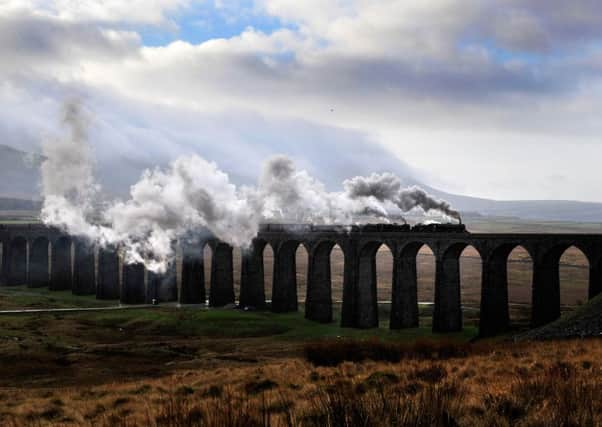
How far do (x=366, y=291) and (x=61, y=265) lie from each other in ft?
183

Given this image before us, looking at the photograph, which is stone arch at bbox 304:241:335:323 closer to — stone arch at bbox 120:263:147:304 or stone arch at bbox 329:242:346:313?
stone arch at bbox 329:242:346:313

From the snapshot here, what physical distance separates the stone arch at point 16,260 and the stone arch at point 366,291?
2579 inches

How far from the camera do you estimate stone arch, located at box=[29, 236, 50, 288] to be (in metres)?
103

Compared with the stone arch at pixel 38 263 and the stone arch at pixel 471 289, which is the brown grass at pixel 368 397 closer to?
the stone arch at pixel 471 289

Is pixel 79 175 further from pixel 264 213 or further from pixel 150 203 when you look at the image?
pixel 264 213

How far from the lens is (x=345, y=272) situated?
222 feet

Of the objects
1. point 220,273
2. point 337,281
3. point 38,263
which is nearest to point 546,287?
point 220,273

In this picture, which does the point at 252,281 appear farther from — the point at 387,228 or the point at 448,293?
the point at 448,293

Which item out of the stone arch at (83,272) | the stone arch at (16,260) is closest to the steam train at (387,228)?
the stone arch at (83,272)

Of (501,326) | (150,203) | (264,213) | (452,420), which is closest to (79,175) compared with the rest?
(150,203)

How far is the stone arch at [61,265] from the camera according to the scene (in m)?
98.6

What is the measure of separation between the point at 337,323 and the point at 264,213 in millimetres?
23647

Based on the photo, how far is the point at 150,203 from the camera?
279 ft

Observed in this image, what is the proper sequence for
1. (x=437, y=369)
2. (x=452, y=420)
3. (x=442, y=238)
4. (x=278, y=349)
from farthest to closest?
(x=442, y=238) → (x=278, y=349) → (x=437, y=369) → (x=452, y=420)
